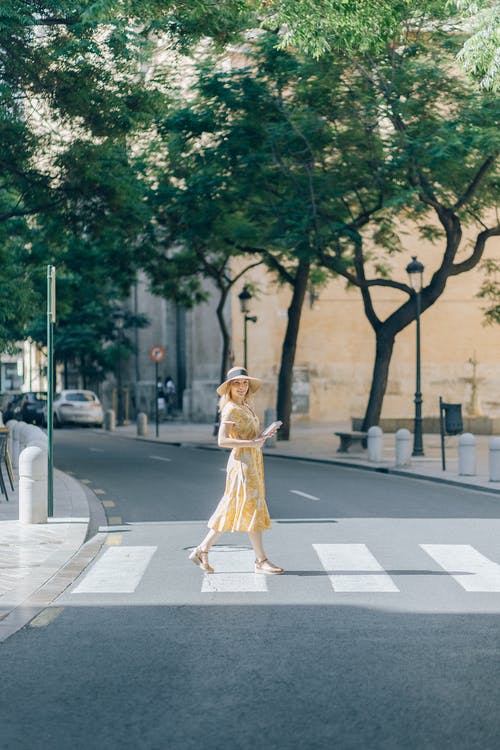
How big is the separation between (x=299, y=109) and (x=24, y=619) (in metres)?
23.0

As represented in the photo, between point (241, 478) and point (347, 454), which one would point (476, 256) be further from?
point (241, 478)

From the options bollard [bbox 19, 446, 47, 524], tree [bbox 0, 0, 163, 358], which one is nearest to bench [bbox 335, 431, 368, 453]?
tree [bbox 0, 0, 163, 358]

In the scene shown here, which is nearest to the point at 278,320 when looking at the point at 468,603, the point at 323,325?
the point at 323,325

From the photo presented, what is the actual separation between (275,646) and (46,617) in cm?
191

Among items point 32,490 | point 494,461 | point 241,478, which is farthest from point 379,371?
point 241,478

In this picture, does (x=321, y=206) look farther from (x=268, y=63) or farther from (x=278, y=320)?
(x=278, y=320)

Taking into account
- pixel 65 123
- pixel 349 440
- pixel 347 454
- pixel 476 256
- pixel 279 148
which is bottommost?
pixel 347 454

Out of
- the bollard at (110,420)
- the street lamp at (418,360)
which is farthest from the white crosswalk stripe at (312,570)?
the bollard at (110,420)

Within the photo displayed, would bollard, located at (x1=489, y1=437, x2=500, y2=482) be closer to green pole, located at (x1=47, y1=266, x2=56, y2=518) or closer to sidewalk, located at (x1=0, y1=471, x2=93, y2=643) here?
sidewalk, located at (x1=0, y1=471, x2=93, y2=643)

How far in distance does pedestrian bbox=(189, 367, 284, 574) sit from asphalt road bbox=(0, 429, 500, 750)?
317 mm

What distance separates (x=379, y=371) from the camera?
31859 mm

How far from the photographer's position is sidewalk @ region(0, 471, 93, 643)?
9071 mm

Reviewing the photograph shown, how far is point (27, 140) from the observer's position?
26016 millimetres

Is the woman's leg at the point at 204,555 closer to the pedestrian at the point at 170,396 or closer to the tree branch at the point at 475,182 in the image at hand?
the tree branch at the point at 475,182
